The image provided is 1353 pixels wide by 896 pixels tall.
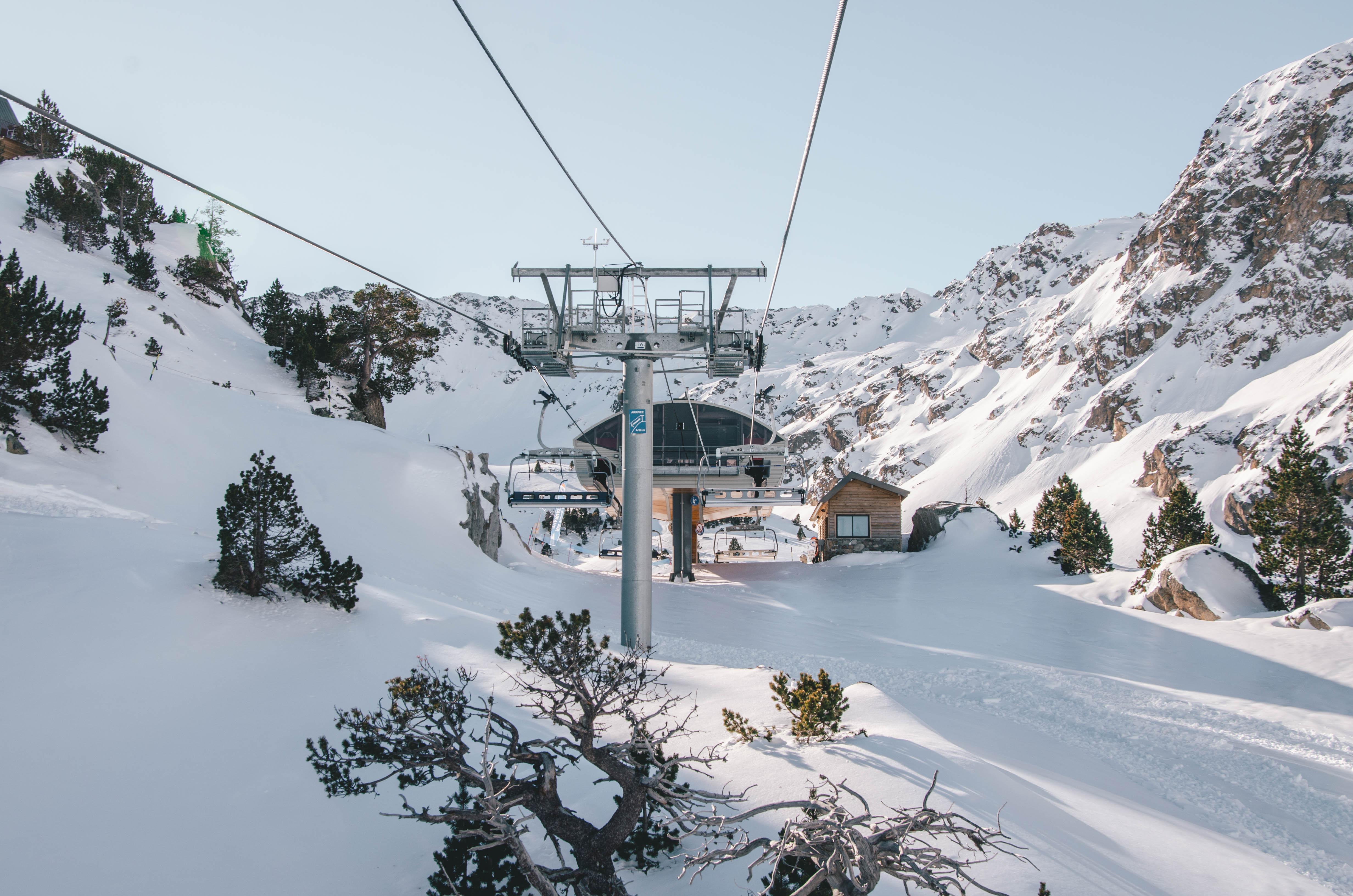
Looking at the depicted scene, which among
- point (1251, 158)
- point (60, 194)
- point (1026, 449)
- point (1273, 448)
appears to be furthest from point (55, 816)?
point (1251, 158)

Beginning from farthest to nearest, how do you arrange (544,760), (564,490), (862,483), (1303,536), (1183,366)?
1. (1183,366)
2. (862,483)
3. (564,490)
4. (1303,536)
5. (544,760)

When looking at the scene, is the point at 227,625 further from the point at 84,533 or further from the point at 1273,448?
the point at 1273,448

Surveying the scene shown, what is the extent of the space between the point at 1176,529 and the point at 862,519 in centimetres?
1185

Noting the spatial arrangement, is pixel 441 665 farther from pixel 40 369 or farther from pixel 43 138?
pixel 43 138

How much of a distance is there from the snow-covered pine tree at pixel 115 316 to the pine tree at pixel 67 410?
12.2m

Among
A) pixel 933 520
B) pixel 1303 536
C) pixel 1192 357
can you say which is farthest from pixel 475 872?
pixel 1192 357

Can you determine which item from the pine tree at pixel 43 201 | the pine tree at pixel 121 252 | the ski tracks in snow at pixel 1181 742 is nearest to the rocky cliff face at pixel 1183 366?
the pine tree at pixel 121 252

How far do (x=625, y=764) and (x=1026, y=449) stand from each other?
85.3 m

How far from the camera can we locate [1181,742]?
10.7 metres

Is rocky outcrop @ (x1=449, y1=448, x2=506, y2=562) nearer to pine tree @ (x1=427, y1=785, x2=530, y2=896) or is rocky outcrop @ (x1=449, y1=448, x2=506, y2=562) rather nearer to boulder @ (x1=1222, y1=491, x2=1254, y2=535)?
pine tree @ (x1=427, y1=785, x2=530, y2=896)

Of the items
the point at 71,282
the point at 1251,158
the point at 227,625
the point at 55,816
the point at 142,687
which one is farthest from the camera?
the point at 1251,158

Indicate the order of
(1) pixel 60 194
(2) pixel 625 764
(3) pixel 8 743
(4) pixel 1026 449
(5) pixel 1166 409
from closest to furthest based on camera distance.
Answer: (2) pixel 625 764 < (3) pixel 8 743 < (1) pixel 60 194 < (5) pixel 1166 409 < (4) pixel 1026 449

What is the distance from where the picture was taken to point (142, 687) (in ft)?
26.6

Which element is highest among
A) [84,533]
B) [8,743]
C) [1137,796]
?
[84,533]
